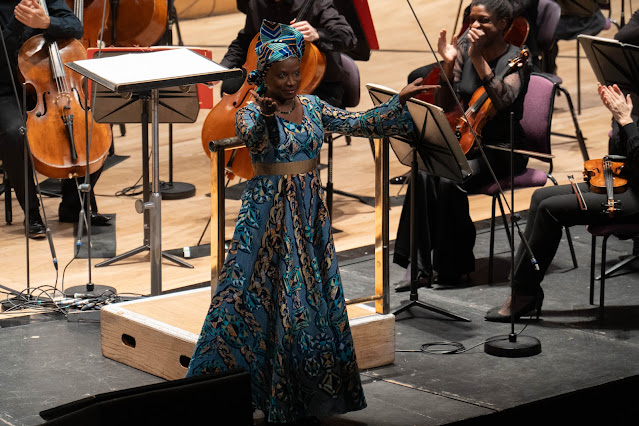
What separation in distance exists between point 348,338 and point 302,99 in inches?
28.2

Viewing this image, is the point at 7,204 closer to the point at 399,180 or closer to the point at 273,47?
the point at 399,180

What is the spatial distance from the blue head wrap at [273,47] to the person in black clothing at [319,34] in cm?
199

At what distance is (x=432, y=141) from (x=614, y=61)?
999 millimetres

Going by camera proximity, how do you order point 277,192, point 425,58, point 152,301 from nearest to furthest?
1. point 277,192
2. point 152,301
3. point 425,58

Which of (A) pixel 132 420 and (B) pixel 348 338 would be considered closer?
(A) pixel 132 420

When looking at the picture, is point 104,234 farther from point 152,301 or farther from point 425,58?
point 425,58

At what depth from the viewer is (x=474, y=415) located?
3383 mm

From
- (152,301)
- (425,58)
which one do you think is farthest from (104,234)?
(425,58)

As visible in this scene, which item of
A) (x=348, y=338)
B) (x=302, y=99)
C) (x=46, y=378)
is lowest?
(x=46, y=378)

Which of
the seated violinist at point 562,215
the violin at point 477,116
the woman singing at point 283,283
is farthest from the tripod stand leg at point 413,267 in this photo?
the woman singing at point 283,283

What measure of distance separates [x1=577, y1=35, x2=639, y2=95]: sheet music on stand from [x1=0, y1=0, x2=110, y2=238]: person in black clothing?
7.60 feet

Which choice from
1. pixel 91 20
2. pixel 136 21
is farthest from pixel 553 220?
pixel 136 21

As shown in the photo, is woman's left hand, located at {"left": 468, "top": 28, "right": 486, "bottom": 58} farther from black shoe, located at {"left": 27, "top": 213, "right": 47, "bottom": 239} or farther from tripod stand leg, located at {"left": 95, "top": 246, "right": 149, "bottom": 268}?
black shoe, located at {"left": 27, "top": 213, "right": 47, "bottom": 239}

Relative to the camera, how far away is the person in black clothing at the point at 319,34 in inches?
212
